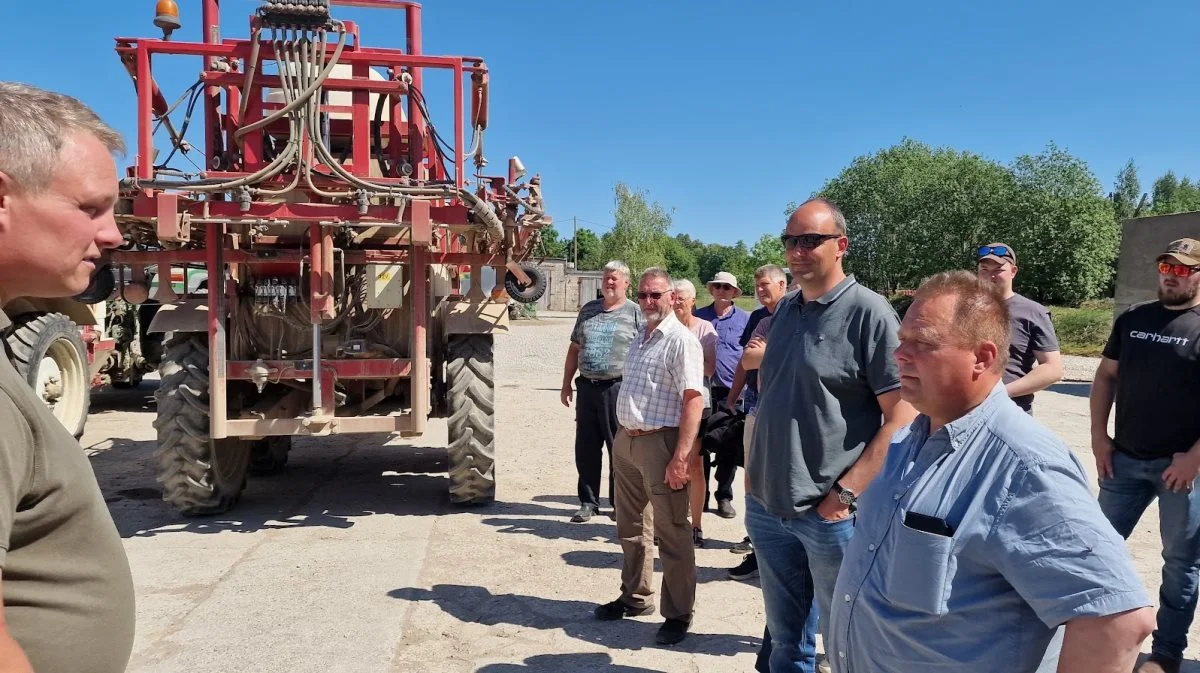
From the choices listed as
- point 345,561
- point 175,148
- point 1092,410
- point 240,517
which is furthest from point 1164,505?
point 175,148

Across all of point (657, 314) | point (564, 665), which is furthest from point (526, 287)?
point (564, 665)

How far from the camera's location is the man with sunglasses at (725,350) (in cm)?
556

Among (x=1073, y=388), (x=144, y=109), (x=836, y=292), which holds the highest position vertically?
(x=144, y=109)

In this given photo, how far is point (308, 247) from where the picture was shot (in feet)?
17.3

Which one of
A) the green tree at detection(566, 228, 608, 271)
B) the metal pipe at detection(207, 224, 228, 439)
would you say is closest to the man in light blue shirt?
the metal pipe at detection(207, 224, 228, 439)

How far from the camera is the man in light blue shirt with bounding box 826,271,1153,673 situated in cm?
133

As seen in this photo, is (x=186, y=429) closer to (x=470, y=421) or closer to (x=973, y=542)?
(x=470, y=421)

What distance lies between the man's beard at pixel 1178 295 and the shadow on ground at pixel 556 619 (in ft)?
7.72

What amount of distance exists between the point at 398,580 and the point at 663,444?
1808 millimetres

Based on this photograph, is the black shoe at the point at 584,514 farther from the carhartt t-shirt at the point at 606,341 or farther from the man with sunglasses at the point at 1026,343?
the man with sunglasses at the point at 1026,343

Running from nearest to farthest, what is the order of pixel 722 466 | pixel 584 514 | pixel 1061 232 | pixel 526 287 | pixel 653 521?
1. pixel 653 521
2. pixel 584 514
3. pixel 722 466
4. pixel 526 287
5. pixel 1061 232

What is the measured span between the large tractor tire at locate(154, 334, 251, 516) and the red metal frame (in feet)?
0.78

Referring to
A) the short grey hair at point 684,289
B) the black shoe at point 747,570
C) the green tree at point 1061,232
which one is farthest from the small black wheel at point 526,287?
the green tree at point 1061,232

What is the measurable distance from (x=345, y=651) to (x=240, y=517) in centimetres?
253
